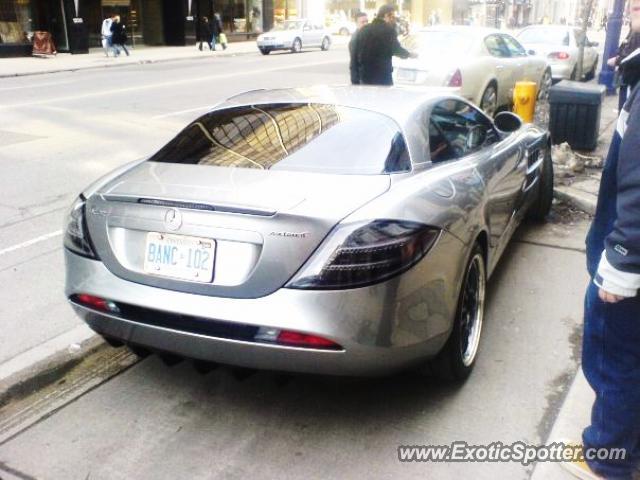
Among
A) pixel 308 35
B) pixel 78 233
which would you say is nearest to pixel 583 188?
pixel 78 233

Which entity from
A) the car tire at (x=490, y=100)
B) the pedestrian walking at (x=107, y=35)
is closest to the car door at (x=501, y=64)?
the car tire at (x=490, y=100)

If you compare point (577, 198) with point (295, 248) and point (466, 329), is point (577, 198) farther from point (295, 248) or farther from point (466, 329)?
point (295, 248)

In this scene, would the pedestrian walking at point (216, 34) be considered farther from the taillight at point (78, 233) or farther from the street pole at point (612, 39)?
the taillight at point (78, 233)

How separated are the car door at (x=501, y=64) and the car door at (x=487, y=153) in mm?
6760

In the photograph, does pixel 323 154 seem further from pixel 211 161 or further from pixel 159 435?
pixel 159 435

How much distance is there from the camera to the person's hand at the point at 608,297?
2.15 m

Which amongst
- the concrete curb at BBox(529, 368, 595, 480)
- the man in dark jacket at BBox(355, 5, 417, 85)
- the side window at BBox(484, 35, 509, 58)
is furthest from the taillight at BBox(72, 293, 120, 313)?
the side window at BBox(484, 35, 509, 58)

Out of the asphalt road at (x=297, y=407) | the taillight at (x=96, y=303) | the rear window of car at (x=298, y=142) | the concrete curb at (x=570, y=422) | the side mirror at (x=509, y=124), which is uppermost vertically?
the rear window of car at (x=298, y=142)

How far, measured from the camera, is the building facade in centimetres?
2509

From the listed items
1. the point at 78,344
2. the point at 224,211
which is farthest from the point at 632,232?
the point at 78,344

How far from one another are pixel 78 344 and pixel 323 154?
1777 millimetres

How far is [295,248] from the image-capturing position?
2539 millimetres

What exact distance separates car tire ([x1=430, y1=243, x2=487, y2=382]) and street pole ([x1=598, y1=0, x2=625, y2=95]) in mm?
12340

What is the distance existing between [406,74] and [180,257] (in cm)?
819
